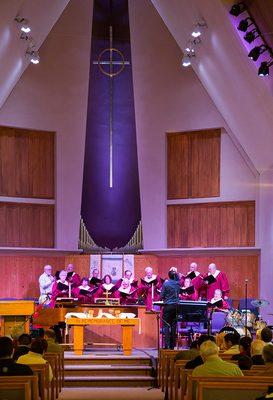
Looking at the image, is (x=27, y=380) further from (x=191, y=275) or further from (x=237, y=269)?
(x=237, y=269)

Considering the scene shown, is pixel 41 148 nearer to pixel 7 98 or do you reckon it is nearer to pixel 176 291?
pixel 7 98

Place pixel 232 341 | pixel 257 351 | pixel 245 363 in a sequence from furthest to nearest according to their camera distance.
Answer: pixel 232 341, pixel 257 351, pixel 245 363

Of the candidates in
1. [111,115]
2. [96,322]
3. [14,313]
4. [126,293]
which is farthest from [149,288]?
[111,115]

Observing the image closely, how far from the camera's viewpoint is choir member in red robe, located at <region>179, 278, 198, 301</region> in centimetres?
1465

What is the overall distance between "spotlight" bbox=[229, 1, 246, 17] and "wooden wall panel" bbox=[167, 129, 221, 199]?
558 centimetres

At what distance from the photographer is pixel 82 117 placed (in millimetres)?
17641

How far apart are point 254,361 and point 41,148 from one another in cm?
1115

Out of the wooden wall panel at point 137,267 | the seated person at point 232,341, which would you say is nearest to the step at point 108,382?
the seated person at point 232,341

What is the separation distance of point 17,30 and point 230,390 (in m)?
→ 11.2

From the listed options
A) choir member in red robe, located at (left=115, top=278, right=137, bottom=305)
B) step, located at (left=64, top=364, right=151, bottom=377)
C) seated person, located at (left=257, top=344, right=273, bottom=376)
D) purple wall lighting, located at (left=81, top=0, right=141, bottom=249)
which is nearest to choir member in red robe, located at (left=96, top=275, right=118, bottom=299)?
choir member in red robe, located at (left=115, top=278, right=137, bottom=305)

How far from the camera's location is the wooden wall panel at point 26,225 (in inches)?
672

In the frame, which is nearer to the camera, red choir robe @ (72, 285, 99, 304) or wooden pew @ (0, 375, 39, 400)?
wooden pew @ (0, 375, 39, 400)

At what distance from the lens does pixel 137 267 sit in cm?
1673

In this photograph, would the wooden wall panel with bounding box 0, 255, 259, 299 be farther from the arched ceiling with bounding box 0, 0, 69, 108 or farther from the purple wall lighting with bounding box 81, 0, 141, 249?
the arched ceiling with bounding box 0, 0, 69, 108
